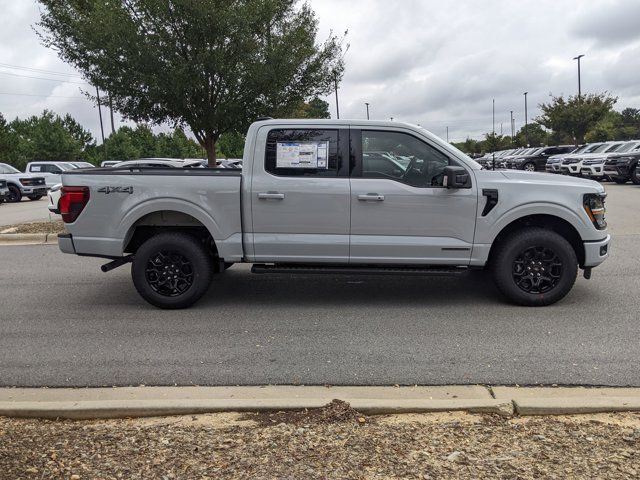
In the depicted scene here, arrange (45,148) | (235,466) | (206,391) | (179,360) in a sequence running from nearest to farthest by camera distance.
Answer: (235,466), (206,391), (179,360), (45,148)

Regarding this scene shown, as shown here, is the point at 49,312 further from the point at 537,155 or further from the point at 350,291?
the point at 537,155

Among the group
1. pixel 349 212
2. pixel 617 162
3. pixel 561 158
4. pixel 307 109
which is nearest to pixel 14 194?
pixel 307 109

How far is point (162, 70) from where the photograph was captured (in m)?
11.5

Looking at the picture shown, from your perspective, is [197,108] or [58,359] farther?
[197,108]

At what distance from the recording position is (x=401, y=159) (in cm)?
585

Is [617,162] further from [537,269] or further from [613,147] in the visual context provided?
[537,269]

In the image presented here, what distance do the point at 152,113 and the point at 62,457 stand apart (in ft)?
36.1

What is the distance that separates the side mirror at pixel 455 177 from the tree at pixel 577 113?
46359 mm

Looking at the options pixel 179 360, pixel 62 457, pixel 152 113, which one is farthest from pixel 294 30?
pixel 62 457

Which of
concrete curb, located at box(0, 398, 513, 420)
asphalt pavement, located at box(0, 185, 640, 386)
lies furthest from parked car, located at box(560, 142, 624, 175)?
concrete curb, located at box(0, 398, 513, 420)

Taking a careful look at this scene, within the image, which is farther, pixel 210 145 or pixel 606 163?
pixel 606 163

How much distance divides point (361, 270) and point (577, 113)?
46.9 metres

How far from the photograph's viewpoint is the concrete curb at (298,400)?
3559 millimetres

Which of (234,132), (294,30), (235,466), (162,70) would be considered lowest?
(235,466)
